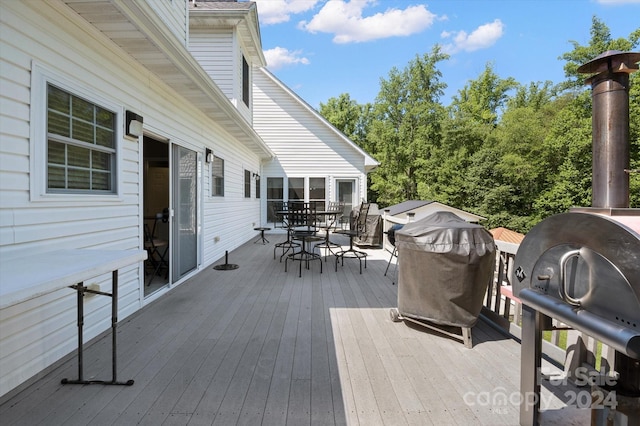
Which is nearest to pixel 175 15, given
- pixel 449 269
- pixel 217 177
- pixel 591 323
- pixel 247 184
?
pixel 217 177

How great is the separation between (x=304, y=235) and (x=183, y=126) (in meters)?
2.64

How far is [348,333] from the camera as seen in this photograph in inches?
122

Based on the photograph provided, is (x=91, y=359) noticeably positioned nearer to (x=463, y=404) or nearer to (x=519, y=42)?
(x=463, y=404)

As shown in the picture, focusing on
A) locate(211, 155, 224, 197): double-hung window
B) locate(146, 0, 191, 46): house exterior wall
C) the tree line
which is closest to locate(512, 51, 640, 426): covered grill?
locate(146, 0, 191, 46): house exterior wall

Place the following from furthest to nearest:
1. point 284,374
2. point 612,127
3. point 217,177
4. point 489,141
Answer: point 489,141 < point 217,177 < point 284,374 < point 612,127

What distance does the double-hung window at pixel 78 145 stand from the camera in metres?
2.48

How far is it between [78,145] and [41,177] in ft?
→ 1.56

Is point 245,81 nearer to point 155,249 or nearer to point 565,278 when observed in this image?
point 155,249

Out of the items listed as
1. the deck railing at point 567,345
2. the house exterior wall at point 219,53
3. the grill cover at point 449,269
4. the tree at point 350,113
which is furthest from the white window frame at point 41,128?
the tree at point 350,113

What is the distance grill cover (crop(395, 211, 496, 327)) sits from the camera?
275cm

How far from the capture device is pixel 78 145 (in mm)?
2729

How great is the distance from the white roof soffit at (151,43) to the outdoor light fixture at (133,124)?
590 millimetres

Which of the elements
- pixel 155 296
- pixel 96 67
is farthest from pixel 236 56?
pixel 155 296

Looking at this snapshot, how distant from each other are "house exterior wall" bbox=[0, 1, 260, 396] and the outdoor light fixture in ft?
0.26
